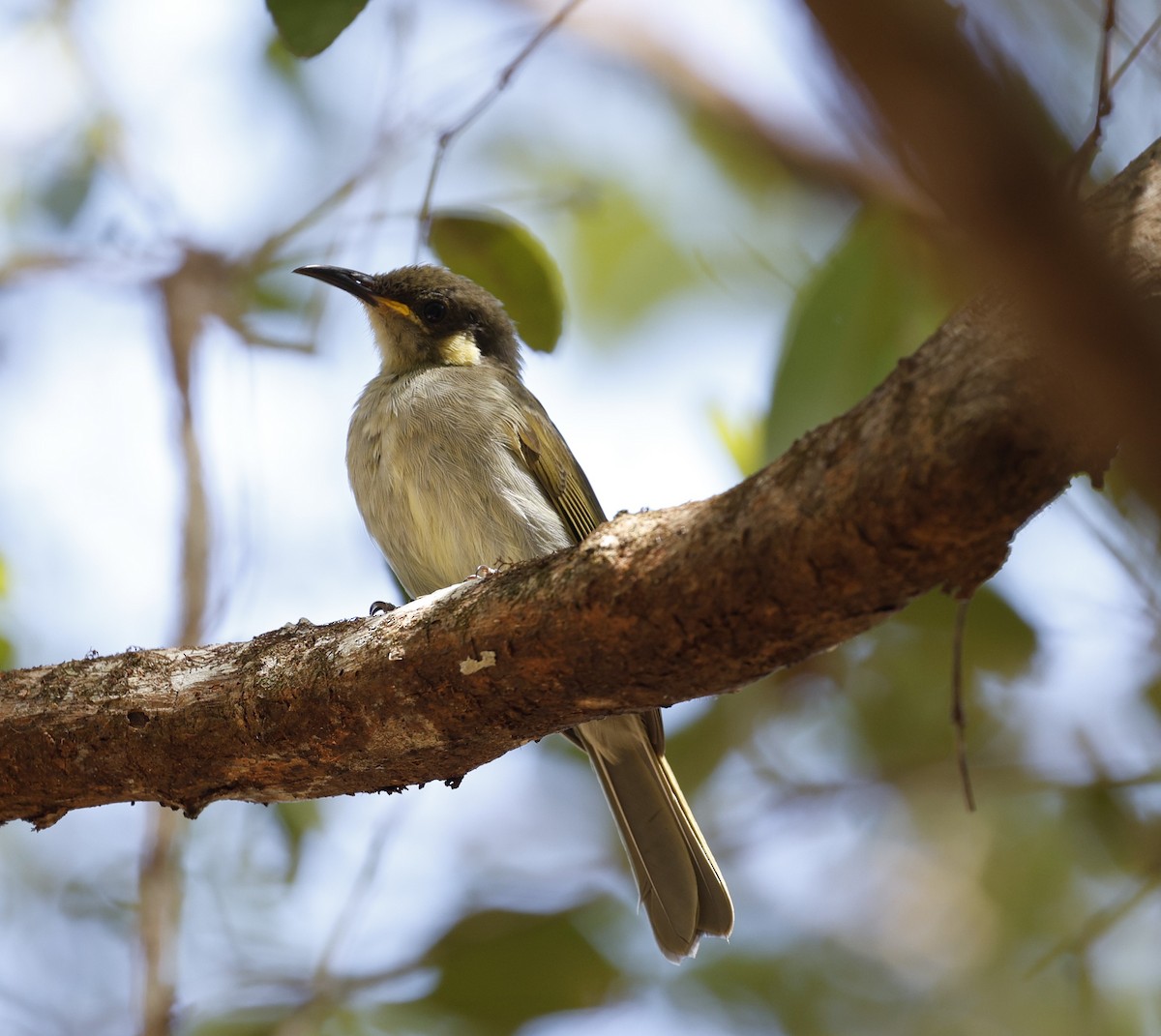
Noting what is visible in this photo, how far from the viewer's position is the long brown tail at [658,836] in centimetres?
430

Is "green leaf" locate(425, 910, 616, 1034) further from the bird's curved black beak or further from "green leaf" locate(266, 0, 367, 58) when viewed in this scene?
"green leaf" locate(266, 0, 367, 58)

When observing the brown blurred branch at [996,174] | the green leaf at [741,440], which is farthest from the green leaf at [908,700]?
the brown blurred branch at [996,174]

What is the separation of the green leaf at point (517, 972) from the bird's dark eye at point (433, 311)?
2500 mm

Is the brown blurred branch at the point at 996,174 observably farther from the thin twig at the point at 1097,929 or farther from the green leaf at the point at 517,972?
the green leaf at the point at 517,972

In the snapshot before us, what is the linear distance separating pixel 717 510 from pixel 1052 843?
506 centimetres

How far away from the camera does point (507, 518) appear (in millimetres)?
4414

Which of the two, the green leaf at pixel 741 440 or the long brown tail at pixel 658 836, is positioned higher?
the green leaf at pixel 741 440

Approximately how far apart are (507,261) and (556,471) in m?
0.77

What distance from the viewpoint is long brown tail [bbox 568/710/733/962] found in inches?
169

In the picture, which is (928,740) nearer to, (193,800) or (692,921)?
(692,921)

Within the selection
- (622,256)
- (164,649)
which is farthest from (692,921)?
(622,256)

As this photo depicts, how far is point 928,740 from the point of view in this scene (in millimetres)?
6293

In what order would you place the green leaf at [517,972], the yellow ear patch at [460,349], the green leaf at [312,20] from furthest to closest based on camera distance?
1. the yellow ear patch at [460,349]
2. the green leaf at [517,972]
3. the green leaf at [312,20]

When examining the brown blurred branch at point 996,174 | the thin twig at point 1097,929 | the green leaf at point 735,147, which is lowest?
the thin twig at point 1097,929
